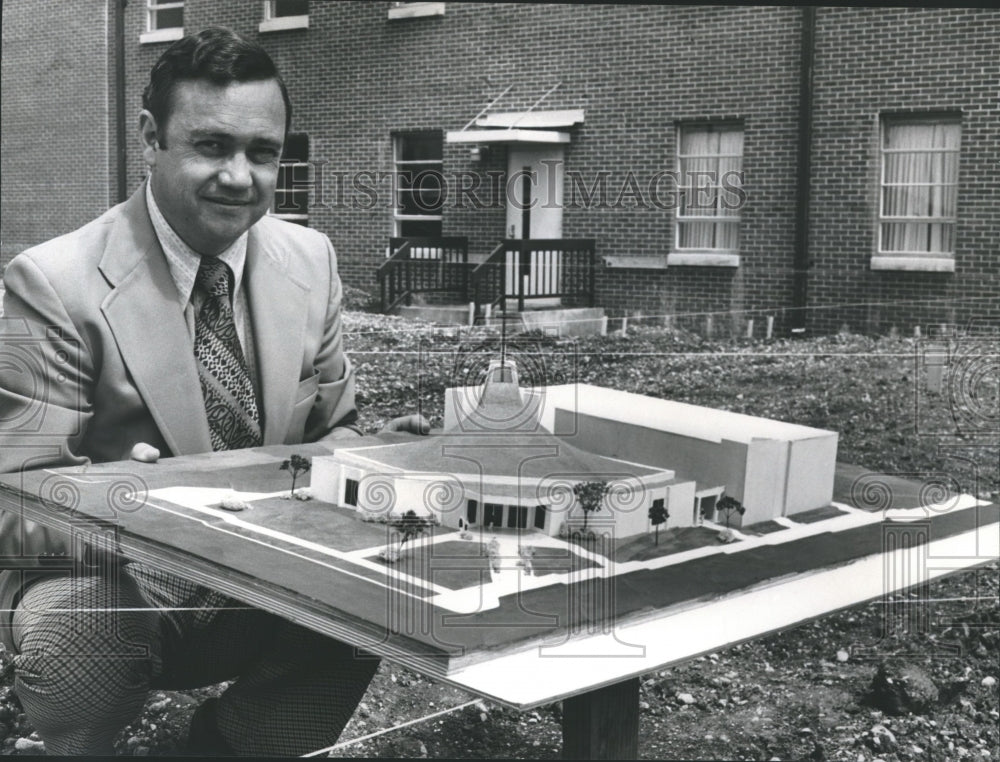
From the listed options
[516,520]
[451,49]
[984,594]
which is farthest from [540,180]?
[984,594]

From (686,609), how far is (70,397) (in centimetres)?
95

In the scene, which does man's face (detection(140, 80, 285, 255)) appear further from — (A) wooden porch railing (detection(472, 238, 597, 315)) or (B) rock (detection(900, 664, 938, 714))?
(B) rock (detection(900, 664, 938, 714))

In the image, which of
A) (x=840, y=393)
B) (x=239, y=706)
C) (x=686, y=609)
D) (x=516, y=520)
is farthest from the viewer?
(x=840, y=393)

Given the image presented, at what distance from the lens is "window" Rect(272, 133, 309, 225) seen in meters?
2.31

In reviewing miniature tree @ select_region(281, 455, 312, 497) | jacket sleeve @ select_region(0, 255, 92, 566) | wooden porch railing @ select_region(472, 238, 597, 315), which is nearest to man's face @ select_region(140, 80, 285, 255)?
jacket sleeve @ select_region(0, 255, 92, 566)

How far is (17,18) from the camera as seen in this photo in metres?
2.29

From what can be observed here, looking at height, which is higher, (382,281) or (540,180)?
(540,180)

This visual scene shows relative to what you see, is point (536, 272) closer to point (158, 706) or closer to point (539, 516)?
point (539, 516)

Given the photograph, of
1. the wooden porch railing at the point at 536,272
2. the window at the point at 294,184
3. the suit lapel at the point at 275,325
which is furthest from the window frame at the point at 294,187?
the wooden porch railing at the point at 536,272

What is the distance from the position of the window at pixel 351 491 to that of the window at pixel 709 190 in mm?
1053

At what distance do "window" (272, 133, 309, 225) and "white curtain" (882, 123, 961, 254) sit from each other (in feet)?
3.83

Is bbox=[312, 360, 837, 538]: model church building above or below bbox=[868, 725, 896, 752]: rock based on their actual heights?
above

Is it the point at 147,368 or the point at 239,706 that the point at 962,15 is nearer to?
the point at 147,368

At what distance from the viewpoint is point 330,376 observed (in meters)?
2.15
